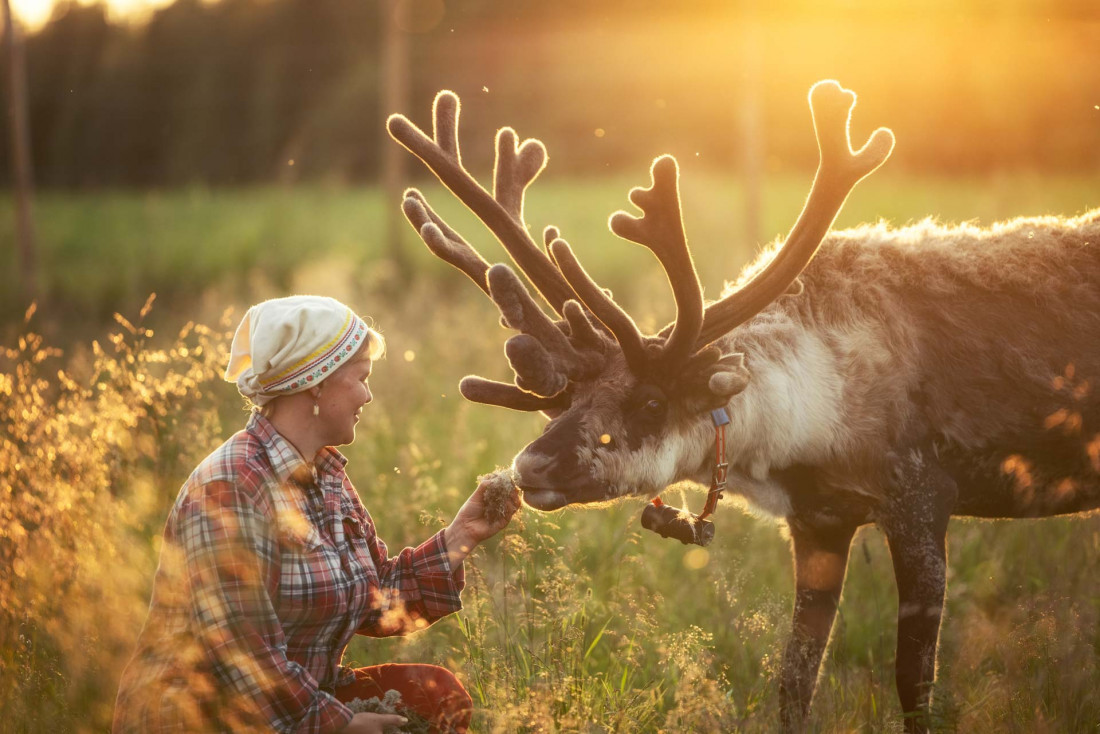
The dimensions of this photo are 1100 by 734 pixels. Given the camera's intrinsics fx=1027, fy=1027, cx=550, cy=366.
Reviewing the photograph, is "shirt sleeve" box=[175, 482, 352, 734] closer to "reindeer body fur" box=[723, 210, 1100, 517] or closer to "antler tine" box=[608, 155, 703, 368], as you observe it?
"antler tine" box=[608, 155, 703, 368]

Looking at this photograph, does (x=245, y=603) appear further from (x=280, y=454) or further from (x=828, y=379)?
(x=828, y=379)

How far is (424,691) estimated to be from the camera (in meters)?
3.11

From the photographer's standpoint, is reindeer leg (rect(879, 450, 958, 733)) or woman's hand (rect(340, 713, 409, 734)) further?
reindeer leg (rect(879, 450, 958, 733))

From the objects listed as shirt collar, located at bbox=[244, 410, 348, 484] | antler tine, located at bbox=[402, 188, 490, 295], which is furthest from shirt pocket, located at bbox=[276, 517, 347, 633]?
antler tine, located at bbox=[402, 188, 490, 295]

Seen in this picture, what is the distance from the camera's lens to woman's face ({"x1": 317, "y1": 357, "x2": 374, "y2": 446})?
2.90 m

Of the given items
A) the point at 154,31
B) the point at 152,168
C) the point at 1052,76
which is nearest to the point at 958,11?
the point at 1052,76

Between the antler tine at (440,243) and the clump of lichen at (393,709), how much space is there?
1.49 meters

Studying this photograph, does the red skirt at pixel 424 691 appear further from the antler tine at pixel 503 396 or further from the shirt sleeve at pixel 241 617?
the antler tine at pixel 503 396

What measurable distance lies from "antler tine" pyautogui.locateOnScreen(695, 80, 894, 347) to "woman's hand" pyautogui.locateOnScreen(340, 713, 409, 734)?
1642mm

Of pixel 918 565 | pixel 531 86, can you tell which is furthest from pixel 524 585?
pixel 531 86

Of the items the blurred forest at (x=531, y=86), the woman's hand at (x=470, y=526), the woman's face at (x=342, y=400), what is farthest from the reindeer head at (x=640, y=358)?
the blurred forest at (x=531, y=86)

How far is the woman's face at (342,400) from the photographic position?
2.90 m

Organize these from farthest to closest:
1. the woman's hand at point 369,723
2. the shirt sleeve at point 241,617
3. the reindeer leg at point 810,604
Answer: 1. the reindeer leg at point 810,604
2. the woman's hand at point 369,723
3. the shirt sleeve at point 241,617

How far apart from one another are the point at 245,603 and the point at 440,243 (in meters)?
1.62
